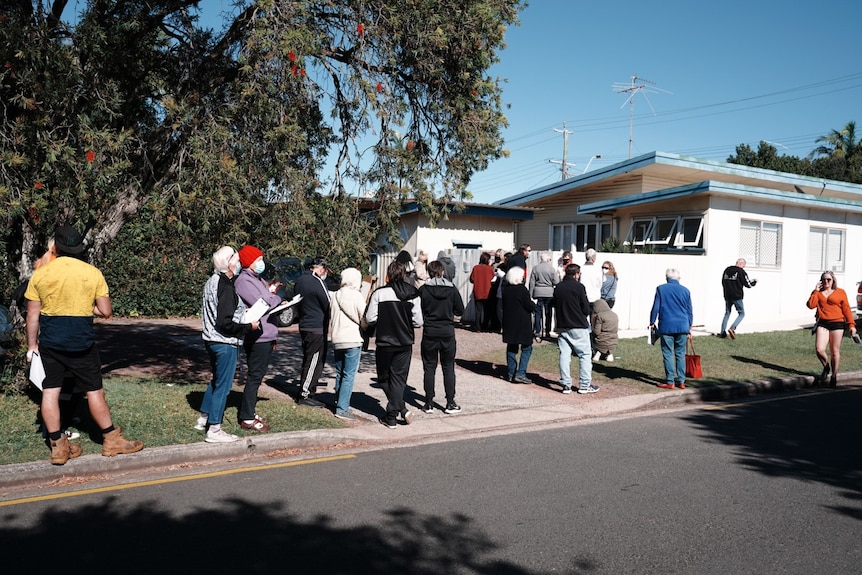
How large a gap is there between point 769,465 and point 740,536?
216cm

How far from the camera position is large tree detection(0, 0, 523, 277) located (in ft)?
25.3

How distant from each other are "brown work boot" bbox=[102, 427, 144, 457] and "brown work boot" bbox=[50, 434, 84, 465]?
0.71 ft

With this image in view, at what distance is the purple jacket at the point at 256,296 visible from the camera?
731 cm

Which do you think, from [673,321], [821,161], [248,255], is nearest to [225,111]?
[248,255]

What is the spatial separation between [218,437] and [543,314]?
9762 millimetres

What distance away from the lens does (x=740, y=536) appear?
197 inches

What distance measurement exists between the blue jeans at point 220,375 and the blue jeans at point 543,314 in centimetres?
911

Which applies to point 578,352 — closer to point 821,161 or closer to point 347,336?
point 347,336

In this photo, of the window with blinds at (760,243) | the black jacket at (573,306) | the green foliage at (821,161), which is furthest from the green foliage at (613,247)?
the green foliage at (821,161)

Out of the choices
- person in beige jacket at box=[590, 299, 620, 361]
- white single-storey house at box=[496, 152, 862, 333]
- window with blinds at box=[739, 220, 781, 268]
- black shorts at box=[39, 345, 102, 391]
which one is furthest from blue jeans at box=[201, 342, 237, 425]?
window with blinds at box=[739, 220, 781, 268]

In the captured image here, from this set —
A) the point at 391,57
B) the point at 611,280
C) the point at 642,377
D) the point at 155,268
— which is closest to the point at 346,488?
the point at 391,57

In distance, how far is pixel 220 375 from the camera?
7.21m

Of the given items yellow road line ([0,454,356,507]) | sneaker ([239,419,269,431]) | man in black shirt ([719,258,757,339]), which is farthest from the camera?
man in black shirt ([719,258,757,339])

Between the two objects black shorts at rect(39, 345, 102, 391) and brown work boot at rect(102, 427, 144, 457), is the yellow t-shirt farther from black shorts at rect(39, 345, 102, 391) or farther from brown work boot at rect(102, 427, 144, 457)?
brown work boot at rect(102, 427, 144, 457)
